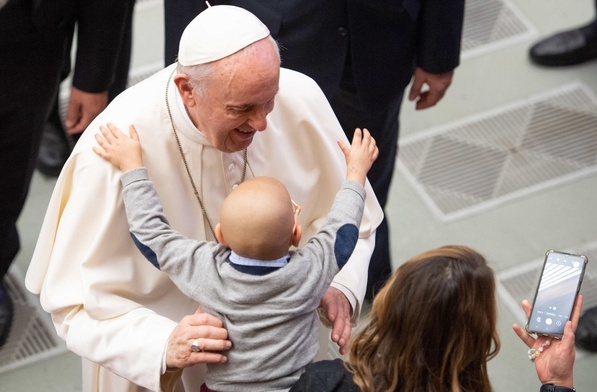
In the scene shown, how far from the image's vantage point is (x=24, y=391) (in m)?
4.10

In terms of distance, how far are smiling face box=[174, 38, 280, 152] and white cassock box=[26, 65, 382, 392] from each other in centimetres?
11

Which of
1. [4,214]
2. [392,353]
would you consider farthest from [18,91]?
[392,353]

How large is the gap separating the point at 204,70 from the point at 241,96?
0.35ft

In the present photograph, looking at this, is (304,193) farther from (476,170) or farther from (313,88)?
(476,170)

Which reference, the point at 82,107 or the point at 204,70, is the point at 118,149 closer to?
the point at 204,70

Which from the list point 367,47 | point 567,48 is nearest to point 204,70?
point 367,47

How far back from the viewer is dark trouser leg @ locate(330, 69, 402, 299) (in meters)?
3.85

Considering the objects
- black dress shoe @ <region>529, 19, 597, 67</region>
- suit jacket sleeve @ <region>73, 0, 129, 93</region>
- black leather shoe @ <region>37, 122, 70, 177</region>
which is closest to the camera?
suit jacket sleeve @ <region>73, 0, 129, 93</region>

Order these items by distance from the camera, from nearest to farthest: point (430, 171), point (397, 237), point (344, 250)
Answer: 1. point (344, 250)
2. point (397, 237)
3. point (430, 171)

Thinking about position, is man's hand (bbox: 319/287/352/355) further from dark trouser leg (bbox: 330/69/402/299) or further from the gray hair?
dark trouser leg (bbox: 330/69/402/299)

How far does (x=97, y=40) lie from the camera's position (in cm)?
371

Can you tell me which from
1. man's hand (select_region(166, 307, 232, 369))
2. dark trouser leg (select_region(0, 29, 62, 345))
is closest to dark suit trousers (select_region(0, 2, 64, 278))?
dark trouser leg (select_region(0, 29, 62, 345))

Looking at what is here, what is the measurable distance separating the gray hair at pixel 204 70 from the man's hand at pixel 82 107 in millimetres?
1270

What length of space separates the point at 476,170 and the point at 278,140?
2.22 m
